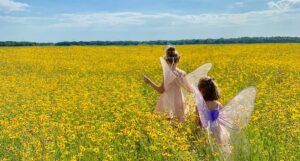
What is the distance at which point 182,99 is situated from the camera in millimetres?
7078

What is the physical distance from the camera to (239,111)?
565cm

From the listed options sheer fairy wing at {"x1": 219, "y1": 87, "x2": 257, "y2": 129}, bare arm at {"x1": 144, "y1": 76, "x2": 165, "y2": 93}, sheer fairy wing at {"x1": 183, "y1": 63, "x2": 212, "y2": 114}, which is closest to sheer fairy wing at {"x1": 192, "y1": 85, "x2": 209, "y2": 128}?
sheer fairy wing at {"x1": 219, "y1": 87, "x2": 257, "y2": 129}

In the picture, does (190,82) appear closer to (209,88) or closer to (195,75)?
(195,75)

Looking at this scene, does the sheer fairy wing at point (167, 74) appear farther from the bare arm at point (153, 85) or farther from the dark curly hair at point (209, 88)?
the dark curly hair at point (209, 88)

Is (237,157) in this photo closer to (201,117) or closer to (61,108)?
(201,117)

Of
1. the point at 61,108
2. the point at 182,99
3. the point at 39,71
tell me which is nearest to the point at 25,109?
the point at 61,108

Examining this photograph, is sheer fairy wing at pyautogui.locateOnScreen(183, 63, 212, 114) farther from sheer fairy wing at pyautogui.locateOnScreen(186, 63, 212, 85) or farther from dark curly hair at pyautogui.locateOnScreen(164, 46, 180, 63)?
dark curly hair at pyautogui.locateOnScreen(164, 46, 180, 63)

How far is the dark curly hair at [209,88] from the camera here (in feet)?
18.6

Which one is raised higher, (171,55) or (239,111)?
(171,55)

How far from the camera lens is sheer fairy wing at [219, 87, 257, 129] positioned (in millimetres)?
5508

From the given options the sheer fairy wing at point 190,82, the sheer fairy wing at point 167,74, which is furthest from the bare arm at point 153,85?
the sheer fairy wing at point 190,82

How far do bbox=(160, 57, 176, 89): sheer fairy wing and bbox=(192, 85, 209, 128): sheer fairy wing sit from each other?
132 cm

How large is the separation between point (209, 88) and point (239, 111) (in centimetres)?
39

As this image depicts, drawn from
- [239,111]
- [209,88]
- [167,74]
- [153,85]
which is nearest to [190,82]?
[167,74]
